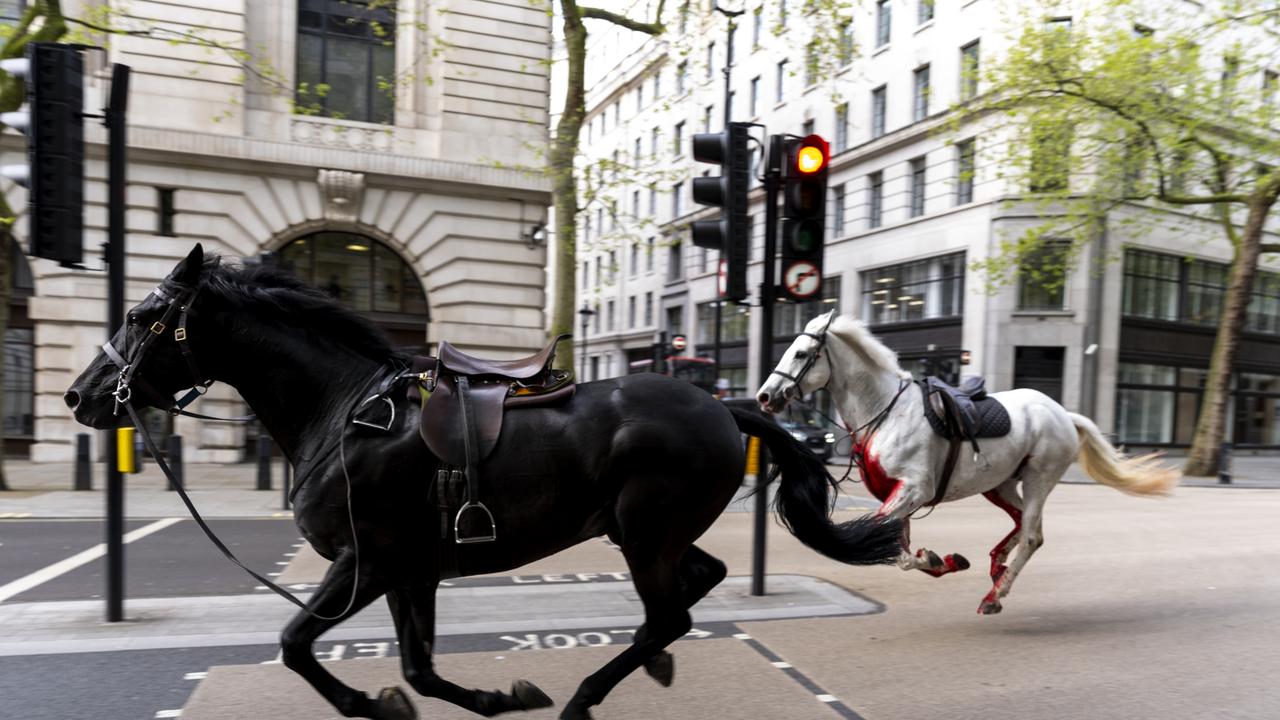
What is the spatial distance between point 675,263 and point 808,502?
40434 millimetres

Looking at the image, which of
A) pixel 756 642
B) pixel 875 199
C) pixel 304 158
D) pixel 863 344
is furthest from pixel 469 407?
pixel 875 199

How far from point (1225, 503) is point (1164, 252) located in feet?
52.2

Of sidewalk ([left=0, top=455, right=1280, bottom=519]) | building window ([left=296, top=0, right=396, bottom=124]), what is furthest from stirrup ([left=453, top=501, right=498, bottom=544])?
building window ([left=296, top=0, right=396, bottom=124])

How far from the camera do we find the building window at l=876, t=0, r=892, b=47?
29016 millimetres

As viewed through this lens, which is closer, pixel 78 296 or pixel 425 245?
pixel 78 296

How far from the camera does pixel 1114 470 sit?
19.7 ft

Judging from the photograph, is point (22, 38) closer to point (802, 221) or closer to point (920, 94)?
point (802, 221)

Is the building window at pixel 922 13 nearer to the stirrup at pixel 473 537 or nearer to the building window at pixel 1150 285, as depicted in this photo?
the building window at pixel 1150 285

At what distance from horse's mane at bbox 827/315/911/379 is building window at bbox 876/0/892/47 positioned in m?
27.6

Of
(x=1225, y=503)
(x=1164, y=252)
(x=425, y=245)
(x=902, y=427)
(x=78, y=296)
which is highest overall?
(x=1164, y=252)

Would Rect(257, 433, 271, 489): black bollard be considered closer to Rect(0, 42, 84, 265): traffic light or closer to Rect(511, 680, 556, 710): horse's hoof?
Rect(0, 42, 84, 265): traffic light

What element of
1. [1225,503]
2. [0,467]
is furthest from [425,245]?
[1225,503]

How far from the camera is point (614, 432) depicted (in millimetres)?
3254

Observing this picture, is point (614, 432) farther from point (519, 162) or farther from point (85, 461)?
point (519, 162)
